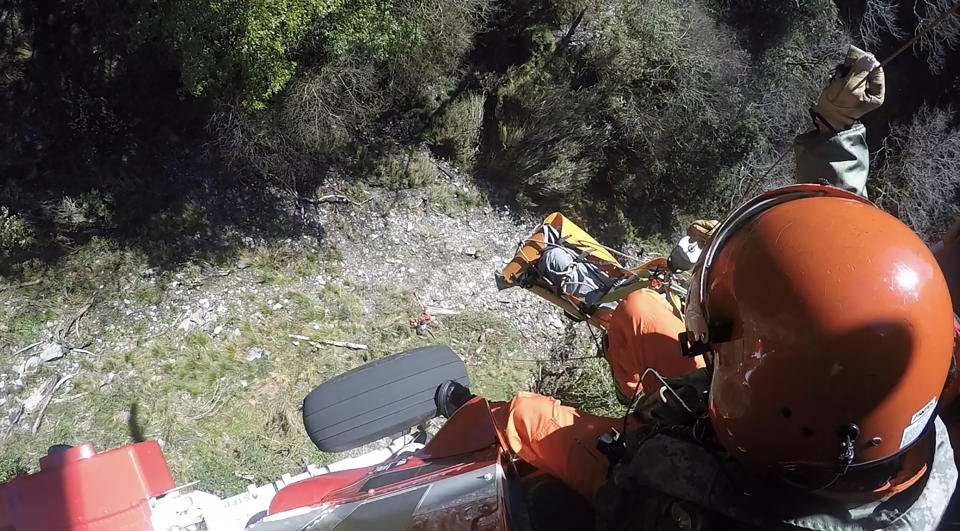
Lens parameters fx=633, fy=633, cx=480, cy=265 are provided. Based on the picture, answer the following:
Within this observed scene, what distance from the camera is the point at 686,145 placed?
20.5 feet

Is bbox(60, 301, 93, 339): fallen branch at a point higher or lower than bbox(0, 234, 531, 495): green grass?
higher

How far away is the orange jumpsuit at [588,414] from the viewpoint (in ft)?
5.87

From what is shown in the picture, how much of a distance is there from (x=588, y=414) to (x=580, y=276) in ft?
3.70

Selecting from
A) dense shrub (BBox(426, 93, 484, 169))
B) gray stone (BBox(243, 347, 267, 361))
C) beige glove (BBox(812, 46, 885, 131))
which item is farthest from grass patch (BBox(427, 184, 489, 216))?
beige glove (BBox(812, 46, 885, 131))

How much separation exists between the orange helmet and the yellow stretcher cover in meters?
1.26

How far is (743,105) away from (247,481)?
5.57 meters

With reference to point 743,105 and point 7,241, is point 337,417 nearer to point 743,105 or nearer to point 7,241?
point 7,241

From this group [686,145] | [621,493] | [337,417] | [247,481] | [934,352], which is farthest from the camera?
[686,145]

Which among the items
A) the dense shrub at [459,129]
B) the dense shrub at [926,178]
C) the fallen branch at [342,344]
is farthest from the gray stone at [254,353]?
the dense shrub at [926,178]

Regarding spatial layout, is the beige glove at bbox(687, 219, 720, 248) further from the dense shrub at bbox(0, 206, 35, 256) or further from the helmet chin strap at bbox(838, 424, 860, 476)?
the dense shrub at bbox(0, 206, 35, 256)

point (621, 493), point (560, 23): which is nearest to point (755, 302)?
point (621, 493)

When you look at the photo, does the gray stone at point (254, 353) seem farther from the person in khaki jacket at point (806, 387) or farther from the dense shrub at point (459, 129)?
the person in khaki jacket at point (806, 387)

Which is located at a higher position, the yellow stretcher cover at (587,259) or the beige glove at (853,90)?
the beige glove at (853,90)

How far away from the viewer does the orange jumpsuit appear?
179 cm
